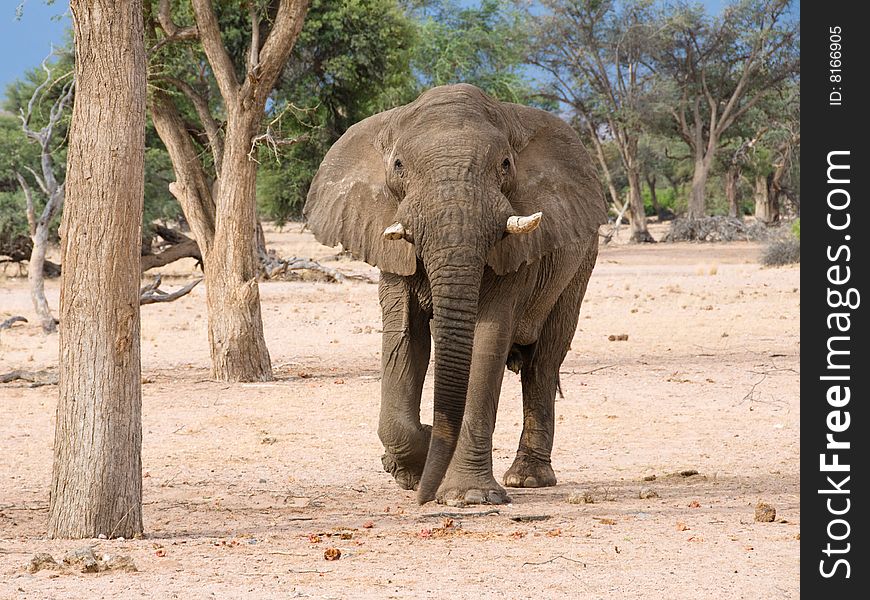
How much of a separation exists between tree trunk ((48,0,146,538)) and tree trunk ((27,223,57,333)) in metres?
9.26

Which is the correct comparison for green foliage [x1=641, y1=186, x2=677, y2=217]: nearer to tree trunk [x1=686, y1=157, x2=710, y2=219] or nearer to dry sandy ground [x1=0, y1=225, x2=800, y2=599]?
tree trunk [x1=686, y1=157, x2=710, y2=219]

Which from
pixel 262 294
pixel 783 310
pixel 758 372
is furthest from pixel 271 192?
pixel 758 372

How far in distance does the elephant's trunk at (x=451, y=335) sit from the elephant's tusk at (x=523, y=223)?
0.24 meters

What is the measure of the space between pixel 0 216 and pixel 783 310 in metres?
14.9

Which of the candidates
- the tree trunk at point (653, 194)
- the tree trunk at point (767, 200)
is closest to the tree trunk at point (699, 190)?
the tree trunk at point (767, 200)

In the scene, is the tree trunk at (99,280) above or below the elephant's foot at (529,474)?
above

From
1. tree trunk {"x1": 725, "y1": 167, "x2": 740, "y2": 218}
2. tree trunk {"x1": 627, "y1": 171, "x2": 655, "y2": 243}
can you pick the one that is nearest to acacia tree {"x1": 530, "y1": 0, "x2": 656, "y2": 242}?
tree trunk {"x1": 627, "y1": 171, "x2": 655, "y2": 243}

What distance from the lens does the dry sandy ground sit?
16.1ft

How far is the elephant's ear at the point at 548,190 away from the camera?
6.52 m

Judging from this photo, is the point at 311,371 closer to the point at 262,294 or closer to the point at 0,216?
the point at 262,294

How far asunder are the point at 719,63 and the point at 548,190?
1370 inches

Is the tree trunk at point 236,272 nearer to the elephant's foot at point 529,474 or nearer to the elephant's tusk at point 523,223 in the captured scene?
the elephant's foot at point 529,474

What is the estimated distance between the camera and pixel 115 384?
18.8 feet

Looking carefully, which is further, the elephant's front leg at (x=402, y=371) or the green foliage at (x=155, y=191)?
the green foliage at (x=155, y=191)
